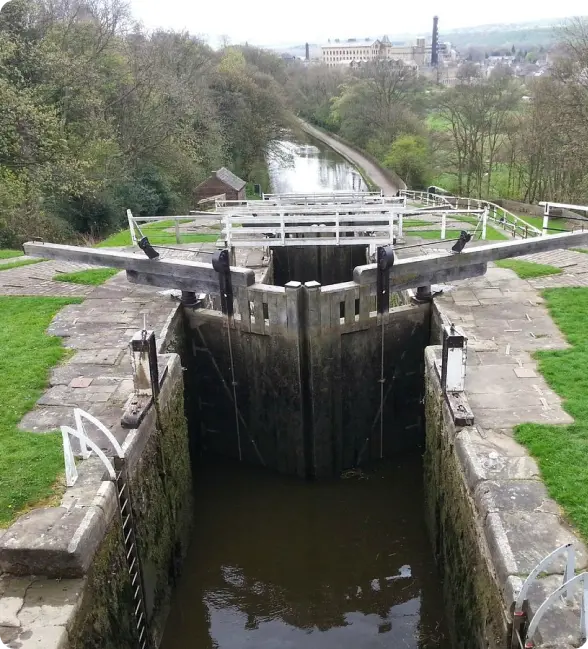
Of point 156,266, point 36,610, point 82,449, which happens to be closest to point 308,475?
point 156,266

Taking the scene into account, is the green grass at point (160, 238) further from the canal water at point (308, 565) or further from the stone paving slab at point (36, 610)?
the stone paving slab at point (36, 610)

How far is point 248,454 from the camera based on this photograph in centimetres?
1102

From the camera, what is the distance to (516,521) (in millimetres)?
5523

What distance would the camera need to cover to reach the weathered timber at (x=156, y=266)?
33.2 feet

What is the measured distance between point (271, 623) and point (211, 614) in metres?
0.79

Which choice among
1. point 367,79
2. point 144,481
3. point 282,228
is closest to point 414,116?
point 367,79

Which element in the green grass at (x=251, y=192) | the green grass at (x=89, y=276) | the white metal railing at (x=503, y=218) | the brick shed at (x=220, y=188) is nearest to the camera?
the green grass at (x=89, y=276)

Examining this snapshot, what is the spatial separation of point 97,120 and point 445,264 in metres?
17.0

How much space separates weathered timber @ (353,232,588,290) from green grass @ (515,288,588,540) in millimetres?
1696

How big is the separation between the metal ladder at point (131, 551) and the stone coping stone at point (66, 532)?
0.62ft

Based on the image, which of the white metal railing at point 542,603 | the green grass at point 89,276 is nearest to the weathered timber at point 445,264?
the green grass at point 89,276

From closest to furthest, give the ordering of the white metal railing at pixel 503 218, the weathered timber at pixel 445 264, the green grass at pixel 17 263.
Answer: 1. the weathered timber at pixel 445 264
2. the green grass at pixel 17 263
3. the white metal railing at pixel 503 218

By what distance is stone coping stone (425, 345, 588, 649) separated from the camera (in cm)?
454

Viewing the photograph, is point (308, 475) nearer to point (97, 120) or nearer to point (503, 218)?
point (503, 218)
